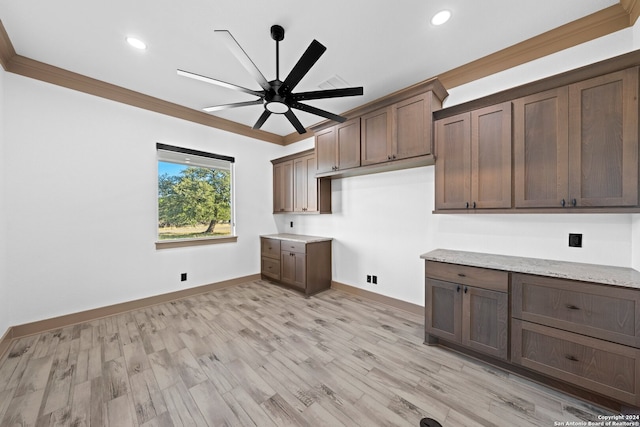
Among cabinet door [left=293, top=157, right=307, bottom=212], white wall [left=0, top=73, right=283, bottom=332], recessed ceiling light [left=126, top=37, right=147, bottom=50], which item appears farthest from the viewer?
cabinet door [left=293, top=157, right=307, bottom=212]

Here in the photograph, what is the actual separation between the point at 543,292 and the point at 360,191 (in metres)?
2.39

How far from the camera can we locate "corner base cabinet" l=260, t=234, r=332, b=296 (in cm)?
371

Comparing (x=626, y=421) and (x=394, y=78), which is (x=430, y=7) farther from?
(x=626, y=421)

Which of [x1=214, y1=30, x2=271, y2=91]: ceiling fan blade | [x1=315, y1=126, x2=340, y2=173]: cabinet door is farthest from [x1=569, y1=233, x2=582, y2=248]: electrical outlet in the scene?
[x1=214, y1=30, x2=271, y2=91]: ceiling fan blade

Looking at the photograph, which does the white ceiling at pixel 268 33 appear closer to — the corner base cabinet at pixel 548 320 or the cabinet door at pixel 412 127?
the cabinet door at pixel 412 127

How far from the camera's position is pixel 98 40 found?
2203 millimetres

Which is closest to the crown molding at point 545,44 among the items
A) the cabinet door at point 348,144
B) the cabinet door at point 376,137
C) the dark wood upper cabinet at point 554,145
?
the dark wood upper cabinet at point 554,145

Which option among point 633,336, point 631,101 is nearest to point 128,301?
point 633,336

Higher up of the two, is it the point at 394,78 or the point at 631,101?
the point at 394,78

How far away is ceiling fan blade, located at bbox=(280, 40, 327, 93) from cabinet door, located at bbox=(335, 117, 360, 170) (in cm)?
129

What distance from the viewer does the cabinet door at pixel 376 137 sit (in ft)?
9.12

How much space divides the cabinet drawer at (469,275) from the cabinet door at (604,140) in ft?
2.64

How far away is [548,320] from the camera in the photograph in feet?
5.61

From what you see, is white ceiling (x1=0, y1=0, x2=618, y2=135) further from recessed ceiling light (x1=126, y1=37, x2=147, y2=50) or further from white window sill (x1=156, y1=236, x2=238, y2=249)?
white window sill (x1=156, y1=236, x2=238, y2=249)
